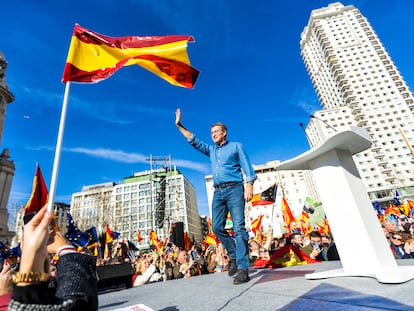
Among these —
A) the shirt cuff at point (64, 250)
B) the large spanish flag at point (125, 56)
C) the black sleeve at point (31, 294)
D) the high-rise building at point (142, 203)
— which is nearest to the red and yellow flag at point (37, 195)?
the large spanish flag at point (125, 56)

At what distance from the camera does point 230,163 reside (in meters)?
3.11

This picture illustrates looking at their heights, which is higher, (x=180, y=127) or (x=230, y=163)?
(x=180, y=127)

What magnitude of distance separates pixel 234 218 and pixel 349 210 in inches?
49.8

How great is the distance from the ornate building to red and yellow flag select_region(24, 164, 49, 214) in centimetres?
1745

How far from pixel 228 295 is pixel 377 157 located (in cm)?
7599

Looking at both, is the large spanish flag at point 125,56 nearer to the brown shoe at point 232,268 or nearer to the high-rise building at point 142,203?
the brown shoe at point 232,268

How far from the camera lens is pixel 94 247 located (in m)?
11.1

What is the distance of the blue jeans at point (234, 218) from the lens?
260 cm

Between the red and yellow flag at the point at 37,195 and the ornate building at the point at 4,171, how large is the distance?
17.4 m

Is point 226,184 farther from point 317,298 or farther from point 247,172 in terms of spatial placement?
point 317,298

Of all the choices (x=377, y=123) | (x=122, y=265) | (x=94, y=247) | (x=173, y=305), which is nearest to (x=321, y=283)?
(x=173, y=305)

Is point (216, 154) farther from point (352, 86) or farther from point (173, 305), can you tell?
point (352, 86)

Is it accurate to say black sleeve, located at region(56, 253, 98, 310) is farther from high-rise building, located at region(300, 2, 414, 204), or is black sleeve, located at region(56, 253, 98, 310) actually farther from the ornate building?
high-rise building, located at region(300, 2, 414, 204)

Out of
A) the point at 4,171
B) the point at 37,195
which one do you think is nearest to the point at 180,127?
the point at 37,195
